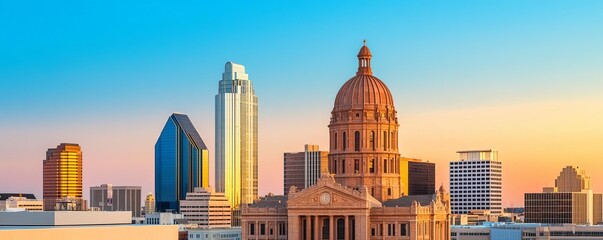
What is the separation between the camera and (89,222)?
14588 centimetres

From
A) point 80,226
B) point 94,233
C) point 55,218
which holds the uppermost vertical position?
point 55,218

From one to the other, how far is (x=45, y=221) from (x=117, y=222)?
11.7 meters

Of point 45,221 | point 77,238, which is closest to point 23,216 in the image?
point 45,221

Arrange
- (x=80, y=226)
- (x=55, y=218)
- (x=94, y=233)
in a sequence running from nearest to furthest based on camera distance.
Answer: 1. (x=94, y=233)
2. (x=80, y=226)
3. (x=55, y=218)

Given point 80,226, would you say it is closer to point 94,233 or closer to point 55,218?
point 55,218

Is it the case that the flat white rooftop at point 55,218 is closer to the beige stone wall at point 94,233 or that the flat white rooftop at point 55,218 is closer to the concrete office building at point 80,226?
the concrete office building at point 80,226

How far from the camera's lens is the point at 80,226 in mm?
139875

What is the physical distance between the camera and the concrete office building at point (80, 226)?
132125 millimetres

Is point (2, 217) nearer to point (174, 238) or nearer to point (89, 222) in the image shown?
point (89, 222)

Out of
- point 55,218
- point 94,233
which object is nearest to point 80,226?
point 55,218

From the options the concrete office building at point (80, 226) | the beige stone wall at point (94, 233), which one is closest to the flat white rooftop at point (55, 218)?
the concrete office building at point (80, 226)

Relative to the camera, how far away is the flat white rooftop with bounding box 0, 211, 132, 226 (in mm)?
142250

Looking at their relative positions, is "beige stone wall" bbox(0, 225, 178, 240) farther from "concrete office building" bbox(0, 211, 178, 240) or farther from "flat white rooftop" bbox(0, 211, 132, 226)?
"flat white rooftop" bbox(0, 211, 132, 226)

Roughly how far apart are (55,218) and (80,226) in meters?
3.53
